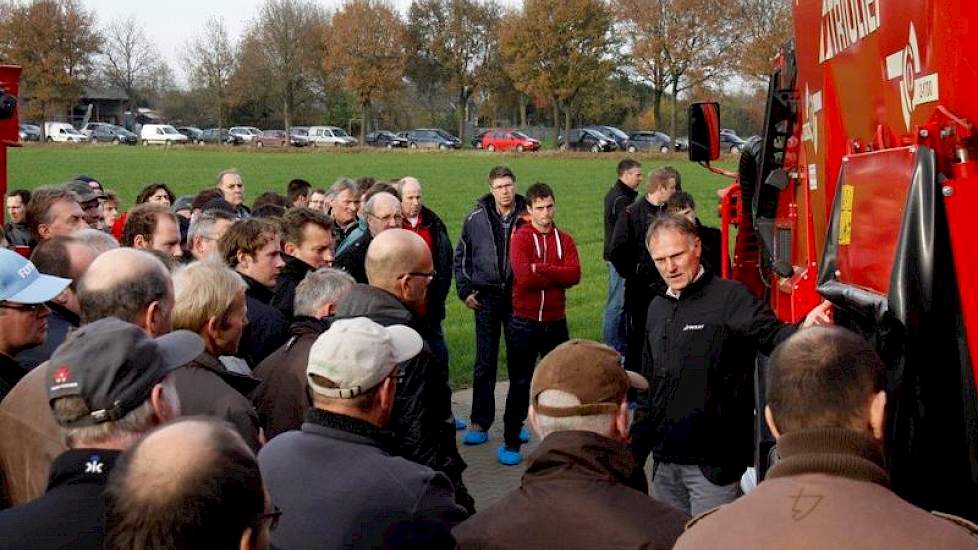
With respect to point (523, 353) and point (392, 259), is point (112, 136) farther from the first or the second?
point (392, 259)

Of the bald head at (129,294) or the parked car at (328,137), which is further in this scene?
the parked car at (328,137)

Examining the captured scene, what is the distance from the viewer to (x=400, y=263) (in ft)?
16.4

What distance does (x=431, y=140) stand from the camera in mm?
67125

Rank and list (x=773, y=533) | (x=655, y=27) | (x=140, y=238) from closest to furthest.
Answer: (x=773, y=533) < (x=140, y=238) < (x=655, y=27)

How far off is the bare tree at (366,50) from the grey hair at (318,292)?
232 feet

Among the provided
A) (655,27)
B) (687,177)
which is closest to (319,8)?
(655,27)

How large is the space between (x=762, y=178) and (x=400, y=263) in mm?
3587

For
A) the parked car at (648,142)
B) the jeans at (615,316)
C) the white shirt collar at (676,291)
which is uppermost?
the parked car at (648,142)

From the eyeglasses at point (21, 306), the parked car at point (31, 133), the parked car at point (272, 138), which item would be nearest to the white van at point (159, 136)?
the parked car at point (272, 138)

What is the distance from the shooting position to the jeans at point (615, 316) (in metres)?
10.5

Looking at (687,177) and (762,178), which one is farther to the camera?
(687,177)

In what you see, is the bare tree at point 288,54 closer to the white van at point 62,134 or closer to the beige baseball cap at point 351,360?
the white van at point 62,134

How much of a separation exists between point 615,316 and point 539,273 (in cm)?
247

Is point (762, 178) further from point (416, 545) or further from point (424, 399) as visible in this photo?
point (416, 545)
